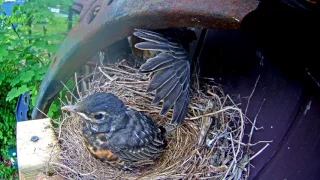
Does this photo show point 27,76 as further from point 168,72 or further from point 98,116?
point 168,72

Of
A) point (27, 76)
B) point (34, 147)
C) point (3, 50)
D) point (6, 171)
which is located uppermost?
point (34, 147)

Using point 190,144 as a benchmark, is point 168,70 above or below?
above

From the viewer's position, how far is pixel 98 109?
1144 millimetres

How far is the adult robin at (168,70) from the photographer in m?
1.06

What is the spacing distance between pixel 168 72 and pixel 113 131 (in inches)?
11.6

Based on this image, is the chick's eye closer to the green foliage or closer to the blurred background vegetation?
the blurred background vegetation

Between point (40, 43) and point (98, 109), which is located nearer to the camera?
point (98, 109)

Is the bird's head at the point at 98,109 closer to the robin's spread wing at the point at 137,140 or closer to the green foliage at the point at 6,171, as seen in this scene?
the robin's spread wing at the point at 137,140

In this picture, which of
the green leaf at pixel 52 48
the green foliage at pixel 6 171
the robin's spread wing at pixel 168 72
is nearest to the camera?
the robin's spread wing at pixel 168 72

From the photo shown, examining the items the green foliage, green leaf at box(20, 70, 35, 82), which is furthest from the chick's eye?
the green foliage

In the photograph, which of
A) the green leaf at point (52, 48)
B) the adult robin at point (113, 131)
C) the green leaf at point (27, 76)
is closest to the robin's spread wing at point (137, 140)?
the adult robin at point (113, 131)

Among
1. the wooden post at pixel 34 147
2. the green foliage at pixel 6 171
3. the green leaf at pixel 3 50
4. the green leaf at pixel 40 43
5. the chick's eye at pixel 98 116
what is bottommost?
the green foliage at pixel 6 171

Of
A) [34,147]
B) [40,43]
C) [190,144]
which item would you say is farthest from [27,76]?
[190,144]

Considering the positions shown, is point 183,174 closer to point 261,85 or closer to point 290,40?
point 261,85
